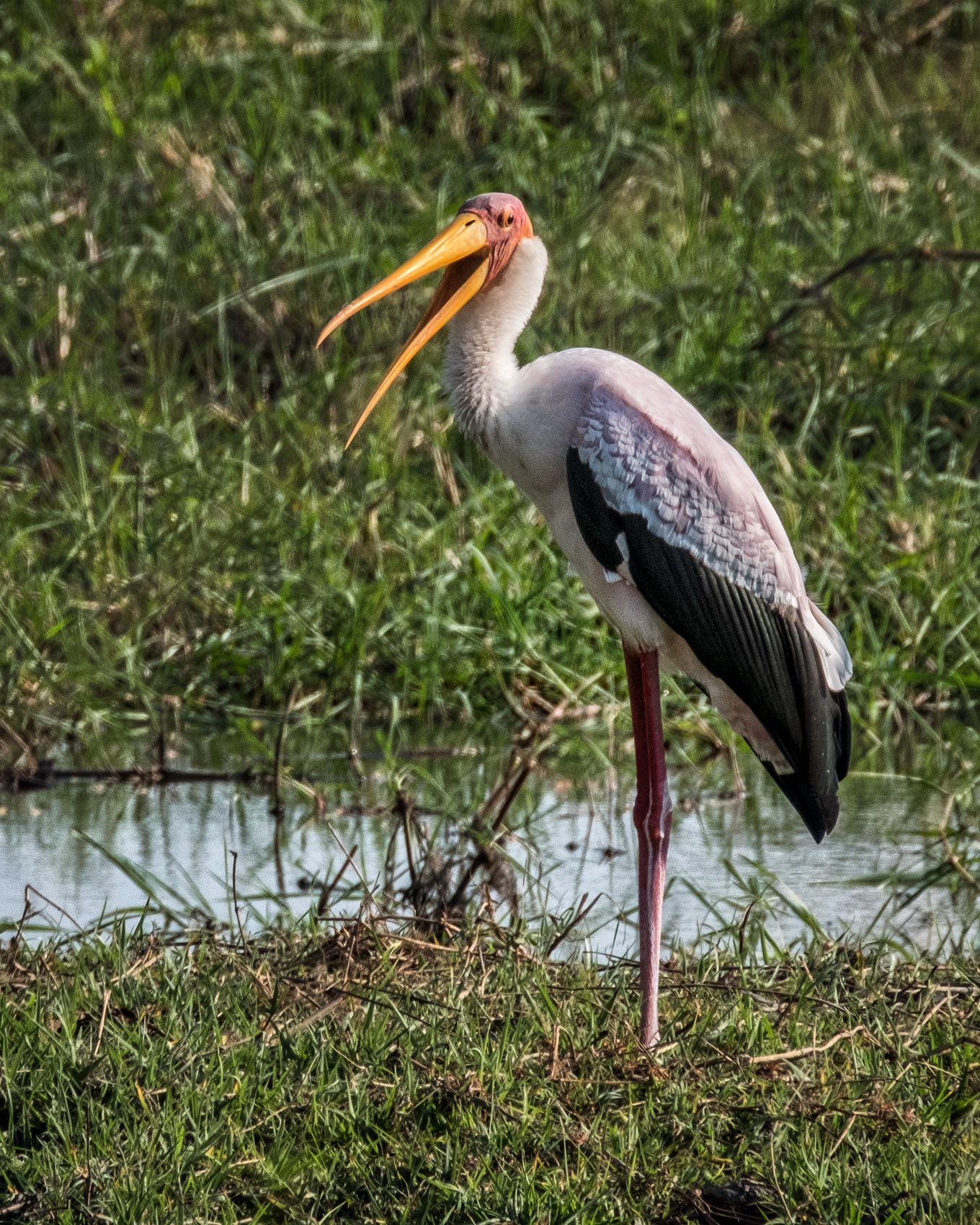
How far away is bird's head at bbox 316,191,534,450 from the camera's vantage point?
3.65 m

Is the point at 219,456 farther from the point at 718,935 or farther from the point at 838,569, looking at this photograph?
the point at 718,935

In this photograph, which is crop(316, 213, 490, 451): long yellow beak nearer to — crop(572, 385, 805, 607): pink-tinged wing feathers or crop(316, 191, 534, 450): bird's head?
crop(316, 191, 534, 450): bird's head

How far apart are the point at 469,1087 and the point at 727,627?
0.99 metres

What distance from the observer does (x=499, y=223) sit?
3.72 meters

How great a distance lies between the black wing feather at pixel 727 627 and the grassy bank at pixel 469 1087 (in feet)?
1.10

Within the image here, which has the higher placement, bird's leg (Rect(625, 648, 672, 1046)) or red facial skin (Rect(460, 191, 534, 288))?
red facial skin (Rect(460, 191, 534, 288))

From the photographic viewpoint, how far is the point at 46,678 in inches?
206

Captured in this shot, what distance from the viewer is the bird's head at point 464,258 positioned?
365 cm

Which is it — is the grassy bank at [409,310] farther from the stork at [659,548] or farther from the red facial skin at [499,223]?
the red facial skin at [499,223]

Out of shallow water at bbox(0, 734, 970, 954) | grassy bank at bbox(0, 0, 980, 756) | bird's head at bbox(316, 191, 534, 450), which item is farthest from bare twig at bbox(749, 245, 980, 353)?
bird's head at bbox(316, 191, 534, 450)

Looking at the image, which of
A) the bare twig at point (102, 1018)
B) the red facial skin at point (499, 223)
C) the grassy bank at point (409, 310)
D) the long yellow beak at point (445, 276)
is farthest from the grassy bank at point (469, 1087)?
the grassy bank at point (409, 310)

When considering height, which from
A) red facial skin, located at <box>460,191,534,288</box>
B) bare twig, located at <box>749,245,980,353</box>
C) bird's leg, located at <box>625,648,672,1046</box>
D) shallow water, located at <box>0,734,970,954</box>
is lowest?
shallow water, located at <box>0,734,970,954</box>

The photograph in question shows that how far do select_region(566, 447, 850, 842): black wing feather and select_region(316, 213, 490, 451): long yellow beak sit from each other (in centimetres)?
41

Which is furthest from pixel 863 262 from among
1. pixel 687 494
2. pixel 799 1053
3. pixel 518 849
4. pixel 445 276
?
pixel 799 1053
